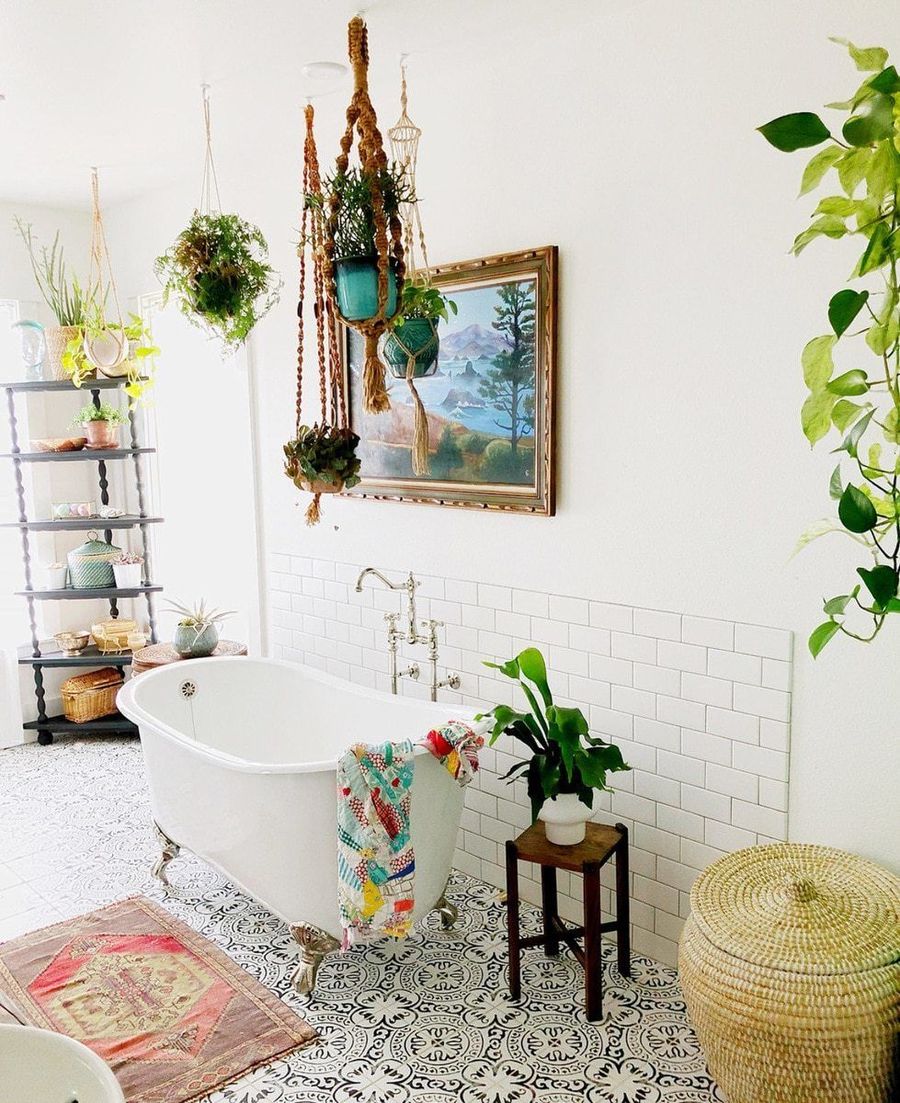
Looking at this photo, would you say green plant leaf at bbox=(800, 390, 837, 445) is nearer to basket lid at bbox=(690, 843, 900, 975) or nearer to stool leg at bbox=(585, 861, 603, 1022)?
basket lid at bbox=(690, 843, 900, 975)

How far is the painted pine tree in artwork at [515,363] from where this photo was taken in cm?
304

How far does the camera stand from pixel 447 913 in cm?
311

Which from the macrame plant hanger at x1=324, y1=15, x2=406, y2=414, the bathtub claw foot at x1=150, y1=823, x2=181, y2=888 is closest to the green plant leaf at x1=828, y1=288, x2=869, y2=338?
the macrame plant hanger at x1=324, y1=15, x2=406, y2=414

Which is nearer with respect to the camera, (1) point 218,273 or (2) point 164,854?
(1) point 218,273

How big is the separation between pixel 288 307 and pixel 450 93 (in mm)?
1197

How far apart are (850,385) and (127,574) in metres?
4.64

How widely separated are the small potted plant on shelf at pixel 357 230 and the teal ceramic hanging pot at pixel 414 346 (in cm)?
39

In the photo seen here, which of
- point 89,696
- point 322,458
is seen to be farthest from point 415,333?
point 89,696

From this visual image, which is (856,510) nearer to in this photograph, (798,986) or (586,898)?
(798,986)

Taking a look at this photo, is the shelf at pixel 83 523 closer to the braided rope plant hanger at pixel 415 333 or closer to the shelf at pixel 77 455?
the shelf at pixel 77 455

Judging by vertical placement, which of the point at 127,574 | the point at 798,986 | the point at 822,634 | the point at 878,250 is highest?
the point at 878,250

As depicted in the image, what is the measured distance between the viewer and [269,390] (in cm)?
421

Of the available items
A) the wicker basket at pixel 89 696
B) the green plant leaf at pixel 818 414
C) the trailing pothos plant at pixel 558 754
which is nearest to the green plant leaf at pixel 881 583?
the green plant leaf at pixel 818 414

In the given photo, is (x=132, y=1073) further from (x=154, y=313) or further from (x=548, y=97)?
(x=154, y=313)
